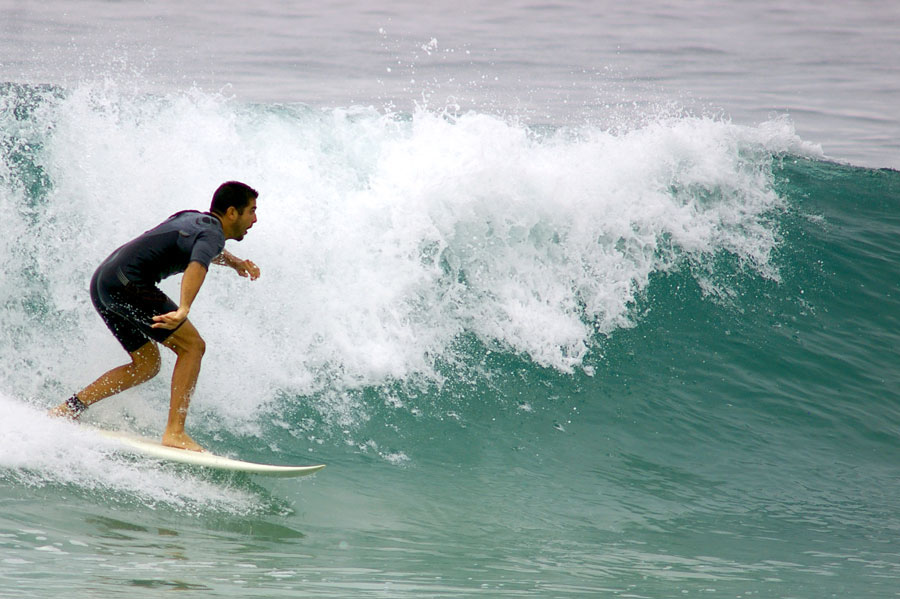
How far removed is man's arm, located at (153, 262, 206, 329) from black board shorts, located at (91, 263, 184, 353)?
0.26m

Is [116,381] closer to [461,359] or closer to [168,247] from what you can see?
[168,247]

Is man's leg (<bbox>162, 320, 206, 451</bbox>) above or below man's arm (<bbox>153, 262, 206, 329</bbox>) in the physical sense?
below

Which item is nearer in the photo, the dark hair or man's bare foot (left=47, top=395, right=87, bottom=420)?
the dark hair

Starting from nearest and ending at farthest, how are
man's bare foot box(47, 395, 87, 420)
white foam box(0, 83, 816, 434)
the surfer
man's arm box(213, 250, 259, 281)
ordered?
the surfer < man's bare foot box(47, 395, 87, 420) < man's arm box(213, 250, 259, 281) < white foam box(0, 83, 816, 434)

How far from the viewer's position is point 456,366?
617cm

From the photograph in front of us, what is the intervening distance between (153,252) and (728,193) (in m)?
6.36

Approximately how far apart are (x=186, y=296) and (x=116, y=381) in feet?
2.81

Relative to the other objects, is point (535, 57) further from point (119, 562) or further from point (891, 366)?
point (119, 562)

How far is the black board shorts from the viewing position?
4.27 m

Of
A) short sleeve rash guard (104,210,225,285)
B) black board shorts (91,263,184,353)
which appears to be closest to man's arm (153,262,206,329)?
short sleeve rash guard (104,210,225,285)

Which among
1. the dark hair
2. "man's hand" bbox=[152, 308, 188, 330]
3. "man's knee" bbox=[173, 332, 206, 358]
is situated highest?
the dark hair

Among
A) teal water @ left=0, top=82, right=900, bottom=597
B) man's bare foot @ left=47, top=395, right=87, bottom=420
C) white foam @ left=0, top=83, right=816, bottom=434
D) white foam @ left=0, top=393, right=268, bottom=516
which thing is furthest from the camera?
white foam @ left=0, top=83, right=816, bottom=434

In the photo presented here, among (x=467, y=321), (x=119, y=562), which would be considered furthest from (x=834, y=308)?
(x=119, y=562)

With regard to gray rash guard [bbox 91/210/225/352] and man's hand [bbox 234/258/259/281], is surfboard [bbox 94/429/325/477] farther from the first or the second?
man's hand [bbox 234/258/259/281]
